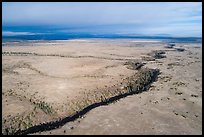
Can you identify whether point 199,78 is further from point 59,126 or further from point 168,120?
point 59,126

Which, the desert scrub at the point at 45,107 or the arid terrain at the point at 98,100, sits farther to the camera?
the desert scrub at the point at 45,107

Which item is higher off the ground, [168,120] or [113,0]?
[113,0]

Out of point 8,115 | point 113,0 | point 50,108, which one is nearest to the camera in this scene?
point 113,0

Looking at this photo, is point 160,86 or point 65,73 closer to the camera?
point 160,86

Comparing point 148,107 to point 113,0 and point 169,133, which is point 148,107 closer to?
point 169,133

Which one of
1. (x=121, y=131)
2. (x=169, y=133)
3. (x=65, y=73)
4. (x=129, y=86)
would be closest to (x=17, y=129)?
(x=121, y=131)

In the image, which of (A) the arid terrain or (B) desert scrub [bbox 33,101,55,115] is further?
(B) desert scrub [bbox 33,101,55,115]

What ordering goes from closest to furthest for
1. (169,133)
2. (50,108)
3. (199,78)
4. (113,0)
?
(113,0) < (169,133) < (50,108) < (199,78)

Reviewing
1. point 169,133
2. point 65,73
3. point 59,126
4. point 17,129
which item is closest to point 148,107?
point 169,133

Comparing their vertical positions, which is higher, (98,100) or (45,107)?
(45,107)

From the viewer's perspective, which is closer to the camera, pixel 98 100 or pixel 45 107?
pixel 45 107
